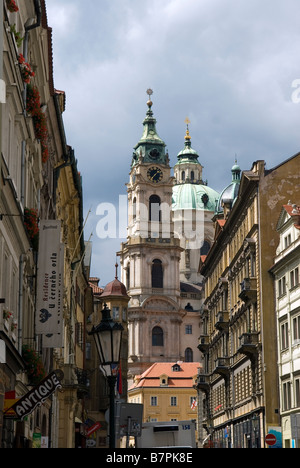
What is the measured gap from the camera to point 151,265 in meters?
146

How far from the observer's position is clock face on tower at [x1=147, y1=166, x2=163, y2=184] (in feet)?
495

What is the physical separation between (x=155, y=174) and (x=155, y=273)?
54.3 feet

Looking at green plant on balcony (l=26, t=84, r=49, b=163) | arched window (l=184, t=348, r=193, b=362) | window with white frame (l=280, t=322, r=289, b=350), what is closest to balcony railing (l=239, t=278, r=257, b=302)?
window with white frame (l=280, t=322, r=289, b=350)

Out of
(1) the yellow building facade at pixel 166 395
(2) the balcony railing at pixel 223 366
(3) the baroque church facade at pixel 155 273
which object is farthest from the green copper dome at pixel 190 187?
(2) the balcony railing at pixel 223 366

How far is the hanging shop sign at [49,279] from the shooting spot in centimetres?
2566

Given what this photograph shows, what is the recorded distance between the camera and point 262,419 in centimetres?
5288

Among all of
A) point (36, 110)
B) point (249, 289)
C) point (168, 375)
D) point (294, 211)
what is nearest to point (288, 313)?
point (249, 289)

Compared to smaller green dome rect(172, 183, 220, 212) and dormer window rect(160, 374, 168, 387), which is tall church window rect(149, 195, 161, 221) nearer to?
smaller green dome rect(172, 183, 220, 212)

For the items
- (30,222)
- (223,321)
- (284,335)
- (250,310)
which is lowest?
(30,222)

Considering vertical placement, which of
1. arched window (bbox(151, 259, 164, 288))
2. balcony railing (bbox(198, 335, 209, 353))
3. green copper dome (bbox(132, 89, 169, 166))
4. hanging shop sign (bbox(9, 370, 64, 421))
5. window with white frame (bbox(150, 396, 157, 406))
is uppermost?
green copper dome (bbox(132, 89, 169, 166))

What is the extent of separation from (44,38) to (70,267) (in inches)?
775

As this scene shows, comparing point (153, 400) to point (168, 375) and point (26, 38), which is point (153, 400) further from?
point (26, 38)

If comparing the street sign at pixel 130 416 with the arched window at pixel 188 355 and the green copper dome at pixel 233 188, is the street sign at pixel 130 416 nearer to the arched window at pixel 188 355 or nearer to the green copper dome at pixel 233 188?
the green copper dome at pixel 233 188
